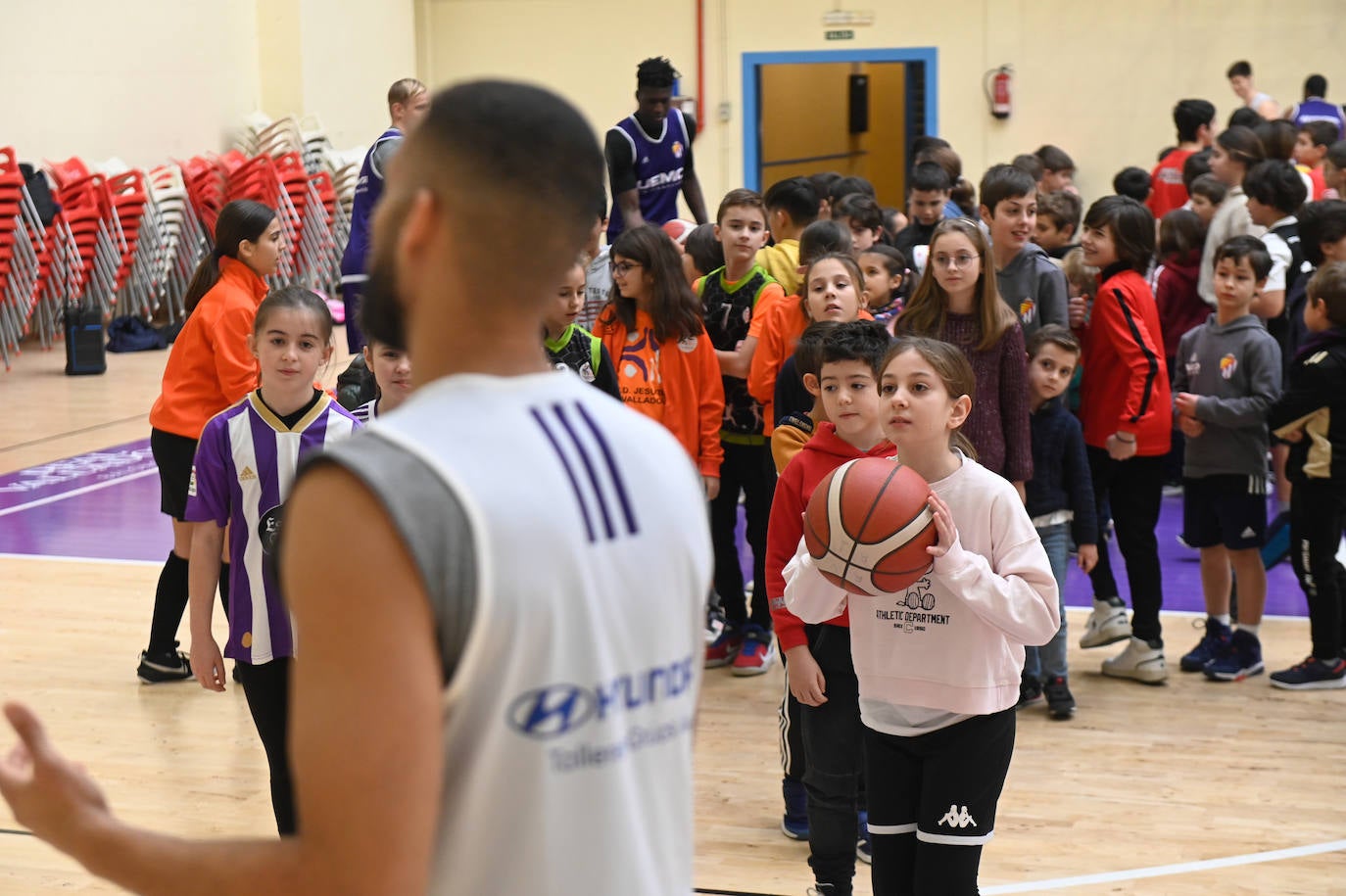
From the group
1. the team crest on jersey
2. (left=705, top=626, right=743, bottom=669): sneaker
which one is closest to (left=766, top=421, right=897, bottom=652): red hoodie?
the team crest on jersey

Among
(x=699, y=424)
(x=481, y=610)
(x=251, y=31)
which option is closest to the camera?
(x=481, y=610)

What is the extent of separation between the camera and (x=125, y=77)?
45.9ft

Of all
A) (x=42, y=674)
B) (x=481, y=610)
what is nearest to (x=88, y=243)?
(x=42, y=674)

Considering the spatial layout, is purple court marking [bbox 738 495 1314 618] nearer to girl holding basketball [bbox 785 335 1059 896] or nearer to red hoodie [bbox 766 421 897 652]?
red hoodie [bbox 766 421 897 652]

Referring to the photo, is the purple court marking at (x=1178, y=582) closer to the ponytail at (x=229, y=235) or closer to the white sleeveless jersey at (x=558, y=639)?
the ponytail at (x=229, y=235)

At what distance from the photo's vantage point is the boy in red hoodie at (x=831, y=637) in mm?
3361

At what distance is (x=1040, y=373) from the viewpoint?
478 cm

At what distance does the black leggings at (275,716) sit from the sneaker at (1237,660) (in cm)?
340

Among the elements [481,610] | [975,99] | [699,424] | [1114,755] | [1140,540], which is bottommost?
[1114,755]

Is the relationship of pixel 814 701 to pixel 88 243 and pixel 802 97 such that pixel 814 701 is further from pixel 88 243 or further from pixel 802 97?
pixel 802 97

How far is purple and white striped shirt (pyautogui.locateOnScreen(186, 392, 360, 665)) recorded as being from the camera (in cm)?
327

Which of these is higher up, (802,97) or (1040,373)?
(802,97)

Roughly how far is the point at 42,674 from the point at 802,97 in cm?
1365

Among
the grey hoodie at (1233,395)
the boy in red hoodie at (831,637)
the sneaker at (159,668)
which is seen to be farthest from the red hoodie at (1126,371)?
the sneaker at (159,668)
